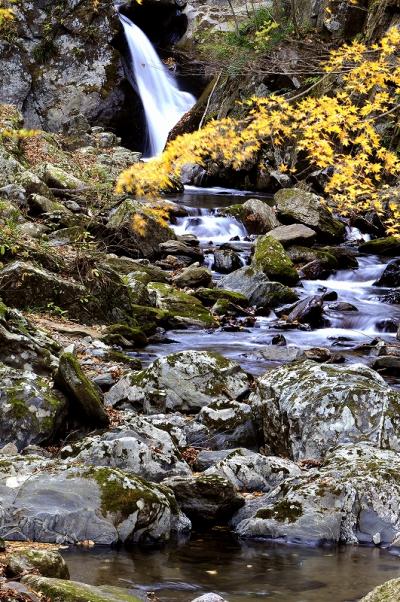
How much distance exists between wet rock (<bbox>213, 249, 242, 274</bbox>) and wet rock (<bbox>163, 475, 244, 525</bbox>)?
10489 millimetres

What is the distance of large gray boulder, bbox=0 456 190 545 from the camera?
4.53m

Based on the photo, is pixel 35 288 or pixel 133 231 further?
pixel 133 231

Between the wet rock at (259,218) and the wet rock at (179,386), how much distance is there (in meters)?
10.5

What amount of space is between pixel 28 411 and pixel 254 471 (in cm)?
200

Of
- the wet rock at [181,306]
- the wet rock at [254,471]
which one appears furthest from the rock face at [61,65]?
the wet rock at [254,471]

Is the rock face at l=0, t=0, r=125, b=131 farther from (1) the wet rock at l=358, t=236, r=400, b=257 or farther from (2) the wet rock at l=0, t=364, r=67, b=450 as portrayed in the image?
(2) the wet rock at l=0, t=364, r=67, b=450

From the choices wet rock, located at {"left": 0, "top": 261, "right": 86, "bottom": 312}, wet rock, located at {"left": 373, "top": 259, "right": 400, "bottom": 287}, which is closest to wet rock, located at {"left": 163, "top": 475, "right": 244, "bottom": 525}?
wet rock, located at {"left": 0, "top": 261, "right": 86, "bottom": 312}

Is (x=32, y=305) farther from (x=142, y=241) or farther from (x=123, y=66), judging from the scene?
(x=123, y=66)

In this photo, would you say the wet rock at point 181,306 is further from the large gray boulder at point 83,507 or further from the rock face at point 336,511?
the large gray boulder at point 83,507

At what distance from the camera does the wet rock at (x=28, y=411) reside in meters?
6.05

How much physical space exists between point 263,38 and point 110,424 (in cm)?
2160

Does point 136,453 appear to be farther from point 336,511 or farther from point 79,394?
point 336,511

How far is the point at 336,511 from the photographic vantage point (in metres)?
5.05

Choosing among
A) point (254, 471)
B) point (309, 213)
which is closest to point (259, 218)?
point (309, 213)
